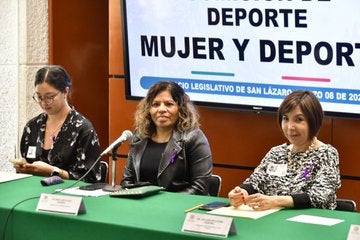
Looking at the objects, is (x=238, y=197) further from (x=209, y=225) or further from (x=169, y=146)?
(x=169, y=146)

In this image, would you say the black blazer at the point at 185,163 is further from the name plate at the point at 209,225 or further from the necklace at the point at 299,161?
the name plate at the point at 209,225

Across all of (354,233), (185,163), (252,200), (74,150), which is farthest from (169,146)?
(354,233)

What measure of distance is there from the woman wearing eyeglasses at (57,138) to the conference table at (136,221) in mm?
728

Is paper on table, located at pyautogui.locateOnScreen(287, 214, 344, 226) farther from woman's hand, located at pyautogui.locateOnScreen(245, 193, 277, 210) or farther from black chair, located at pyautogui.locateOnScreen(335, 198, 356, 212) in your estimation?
black chair, located at pyautogui.locateOnScreen(335, 198, 356, 212)

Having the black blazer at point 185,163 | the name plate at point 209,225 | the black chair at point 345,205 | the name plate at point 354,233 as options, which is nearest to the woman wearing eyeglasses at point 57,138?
the black blazer at point 185,163

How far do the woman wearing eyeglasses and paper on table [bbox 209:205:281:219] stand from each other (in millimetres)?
1290

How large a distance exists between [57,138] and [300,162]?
5.11 feet

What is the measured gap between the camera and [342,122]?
15.1 ft

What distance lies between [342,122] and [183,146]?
106 cm

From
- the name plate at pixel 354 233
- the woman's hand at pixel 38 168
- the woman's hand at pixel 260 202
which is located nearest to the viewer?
the name plate at pixel 354 233

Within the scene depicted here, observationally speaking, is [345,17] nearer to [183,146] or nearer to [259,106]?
[259,106]

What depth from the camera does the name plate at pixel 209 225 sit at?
2832mm

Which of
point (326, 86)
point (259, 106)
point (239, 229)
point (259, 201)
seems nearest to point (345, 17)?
point (326, 86)

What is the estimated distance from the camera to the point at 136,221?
310 cm
